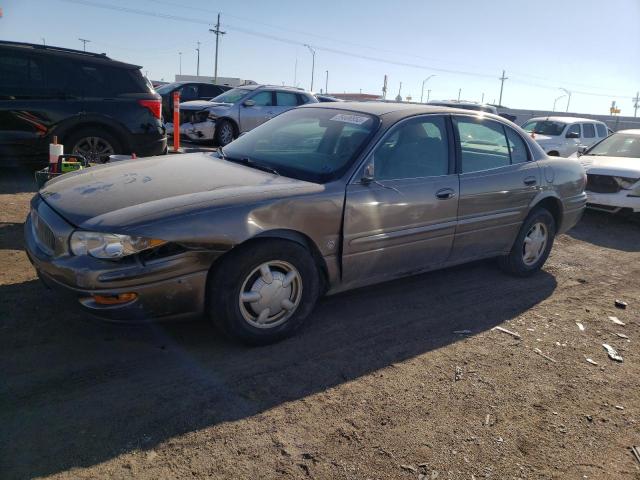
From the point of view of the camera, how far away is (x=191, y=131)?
1288cm

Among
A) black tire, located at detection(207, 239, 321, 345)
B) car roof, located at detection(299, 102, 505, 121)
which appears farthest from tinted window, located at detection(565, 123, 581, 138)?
black tire, located at detection(207, 239, 321, 345)

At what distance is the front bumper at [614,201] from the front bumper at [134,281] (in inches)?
283

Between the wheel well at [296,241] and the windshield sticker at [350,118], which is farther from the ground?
the windshield sticker at [350,118]

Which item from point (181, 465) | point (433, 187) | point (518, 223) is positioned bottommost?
point (181, 465)

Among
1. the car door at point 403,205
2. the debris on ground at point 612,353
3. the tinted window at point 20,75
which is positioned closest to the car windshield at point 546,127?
the car door at point 403,205

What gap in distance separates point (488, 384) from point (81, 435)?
2.31 m

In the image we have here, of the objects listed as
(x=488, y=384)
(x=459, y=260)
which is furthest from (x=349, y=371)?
(x=459, y=260)

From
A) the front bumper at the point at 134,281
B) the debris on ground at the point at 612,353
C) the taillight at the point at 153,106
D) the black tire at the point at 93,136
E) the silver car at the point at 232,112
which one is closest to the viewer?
the front bumper at the point at 134,281

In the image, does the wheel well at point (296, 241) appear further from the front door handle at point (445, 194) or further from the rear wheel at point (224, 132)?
the rear wheel at point (224, 132)

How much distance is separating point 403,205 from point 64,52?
5.86 metres

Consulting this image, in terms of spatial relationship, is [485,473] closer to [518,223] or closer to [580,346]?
[580,346]

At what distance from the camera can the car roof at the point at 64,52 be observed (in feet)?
22.7

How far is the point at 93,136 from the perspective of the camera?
723 centimetres

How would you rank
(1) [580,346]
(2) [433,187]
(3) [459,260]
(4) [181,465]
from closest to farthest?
(4) [181,465]
(1) [580,346]
(2) [433,187]
(3) [459,260]
